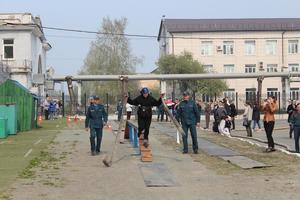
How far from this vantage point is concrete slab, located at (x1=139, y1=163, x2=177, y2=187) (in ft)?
37.2

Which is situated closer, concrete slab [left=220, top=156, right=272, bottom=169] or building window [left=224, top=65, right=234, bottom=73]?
concrete slab [left=220, top=156, right=272, bottom=169]

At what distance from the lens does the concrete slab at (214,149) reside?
1689 centimetres

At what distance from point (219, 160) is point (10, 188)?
20.6 ft

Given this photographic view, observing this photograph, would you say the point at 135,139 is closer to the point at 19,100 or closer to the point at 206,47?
the point at 19,100

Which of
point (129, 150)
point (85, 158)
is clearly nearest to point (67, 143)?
point (129, 150)

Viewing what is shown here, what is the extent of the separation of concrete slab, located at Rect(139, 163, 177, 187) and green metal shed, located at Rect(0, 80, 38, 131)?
15.5 meters

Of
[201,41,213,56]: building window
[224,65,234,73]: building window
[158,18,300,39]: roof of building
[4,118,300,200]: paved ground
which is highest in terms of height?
[158,18,300,39]: roof of building

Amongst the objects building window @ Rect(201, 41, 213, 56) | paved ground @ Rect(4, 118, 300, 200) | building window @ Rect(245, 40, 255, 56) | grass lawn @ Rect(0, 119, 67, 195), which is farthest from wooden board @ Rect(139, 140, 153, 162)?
building window @ Rect(245, 40, 255, 56)

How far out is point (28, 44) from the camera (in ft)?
181

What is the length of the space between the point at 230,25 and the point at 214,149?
220ft

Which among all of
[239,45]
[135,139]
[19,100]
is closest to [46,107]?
[19,100]

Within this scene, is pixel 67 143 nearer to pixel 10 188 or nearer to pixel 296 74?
pixel 10 188

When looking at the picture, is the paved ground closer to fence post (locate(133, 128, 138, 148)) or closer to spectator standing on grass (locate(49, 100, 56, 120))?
fence post (locate(133, 128, 138, 148))

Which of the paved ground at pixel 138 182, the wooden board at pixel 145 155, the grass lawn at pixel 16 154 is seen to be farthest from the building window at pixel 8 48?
the wooden board at pixel 145 155
